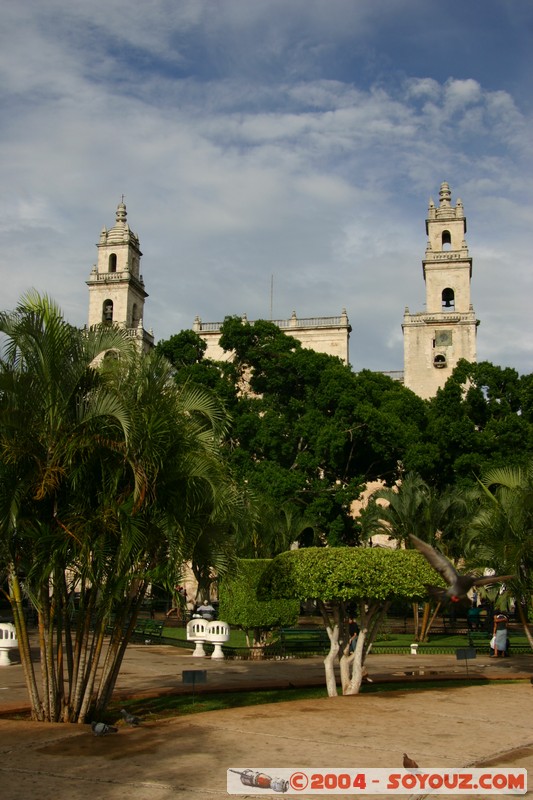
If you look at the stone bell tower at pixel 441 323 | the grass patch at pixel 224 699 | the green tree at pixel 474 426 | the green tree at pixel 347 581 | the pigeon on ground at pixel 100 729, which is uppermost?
the stone bell tower at pixel 441 323

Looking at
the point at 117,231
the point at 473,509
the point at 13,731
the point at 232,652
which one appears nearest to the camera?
the point at 13,731

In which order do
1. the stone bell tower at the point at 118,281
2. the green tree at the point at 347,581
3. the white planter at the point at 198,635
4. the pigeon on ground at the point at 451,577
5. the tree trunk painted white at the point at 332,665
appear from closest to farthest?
the pigeon on ground at the point at 451,577 → the green tree at the point at 347,581 → the tree trunk painted white at the point at 332,665 → the white planter at the point at 198,635 → the stone bell tower at the point at 118,281

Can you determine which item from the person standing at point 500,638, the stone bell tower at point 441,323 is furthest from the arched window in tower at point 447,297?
the person standing at point 500,638

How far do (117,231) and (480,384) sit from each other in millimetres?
24401

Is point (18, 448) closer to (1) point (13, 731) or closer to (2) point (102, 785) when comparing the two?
(1) point (13, 731)

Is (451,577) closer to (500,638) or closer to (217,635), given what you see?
(217,635)

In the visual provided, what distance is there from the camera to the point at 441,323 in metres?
42.9

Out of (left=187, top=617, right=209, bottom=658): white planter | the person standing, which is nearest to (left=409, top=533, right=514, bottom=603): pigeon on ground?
(left=187, top=617, right=209, bottom=658): white planter

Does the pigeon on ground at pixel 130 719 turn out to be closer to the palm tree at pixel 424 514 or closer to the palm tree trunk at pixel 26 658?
the palm tree trunk at pixel 26 658

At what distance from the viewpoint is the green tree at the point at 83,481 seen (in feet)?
29.3

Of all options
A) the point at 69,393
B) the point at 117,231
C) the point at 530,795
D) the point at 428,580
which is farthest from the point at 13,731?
the point at 117,231

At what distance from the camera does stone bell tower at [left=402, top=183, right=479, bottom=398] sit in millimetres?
42469

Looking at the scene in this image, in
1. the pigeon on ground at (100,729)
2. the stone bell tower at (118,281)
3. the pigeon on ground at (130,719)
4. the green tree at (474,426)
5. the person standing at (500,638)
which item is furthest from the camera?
the stone bell tower at (118,281)

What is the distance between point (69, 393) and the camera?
9.22 m
